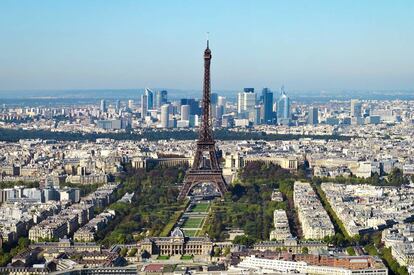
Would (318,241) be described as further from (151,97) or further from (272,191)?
(151,97)

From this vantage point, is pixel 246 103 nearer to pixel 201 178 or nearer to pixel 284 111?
pixel 284 111

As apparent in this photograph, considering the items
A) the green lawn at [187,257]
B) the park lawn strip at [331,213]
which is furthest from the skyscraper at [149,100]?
the green lawn at [187,257]

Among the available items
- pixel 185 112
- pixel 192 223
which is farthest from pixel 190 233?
pixel 185 112

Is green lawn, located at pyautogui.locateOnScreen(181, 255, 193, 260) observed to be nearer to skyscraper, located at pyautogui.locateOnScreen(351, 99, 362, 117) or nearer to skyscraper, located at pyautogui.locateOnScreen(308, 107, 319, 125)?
skyscraper, located at pyautogui.locateOnScreen(308, 107, 319, 125)

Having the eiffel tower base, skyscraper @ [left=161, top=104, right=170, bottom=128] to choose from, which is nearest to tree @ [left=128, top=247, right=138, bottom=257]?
the eiffel tower base

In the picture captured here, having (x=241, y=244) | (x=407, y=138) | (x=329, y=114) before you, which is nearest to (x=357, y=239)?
(x=241, y=244)

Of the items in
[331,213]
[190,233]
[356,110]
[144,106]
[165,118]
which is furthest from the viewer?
[144,106]

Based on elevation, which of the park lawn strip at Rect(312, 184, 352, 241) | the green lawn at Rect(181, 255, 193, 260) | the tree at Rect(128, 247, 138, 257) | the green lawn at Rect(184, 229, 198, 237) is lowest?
the green lawn at Rect(181, 255, 193, 260)

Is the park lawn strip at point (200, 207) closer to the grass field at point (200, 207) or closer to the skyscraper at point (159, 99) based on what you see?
the grass field at point (200, 207)
